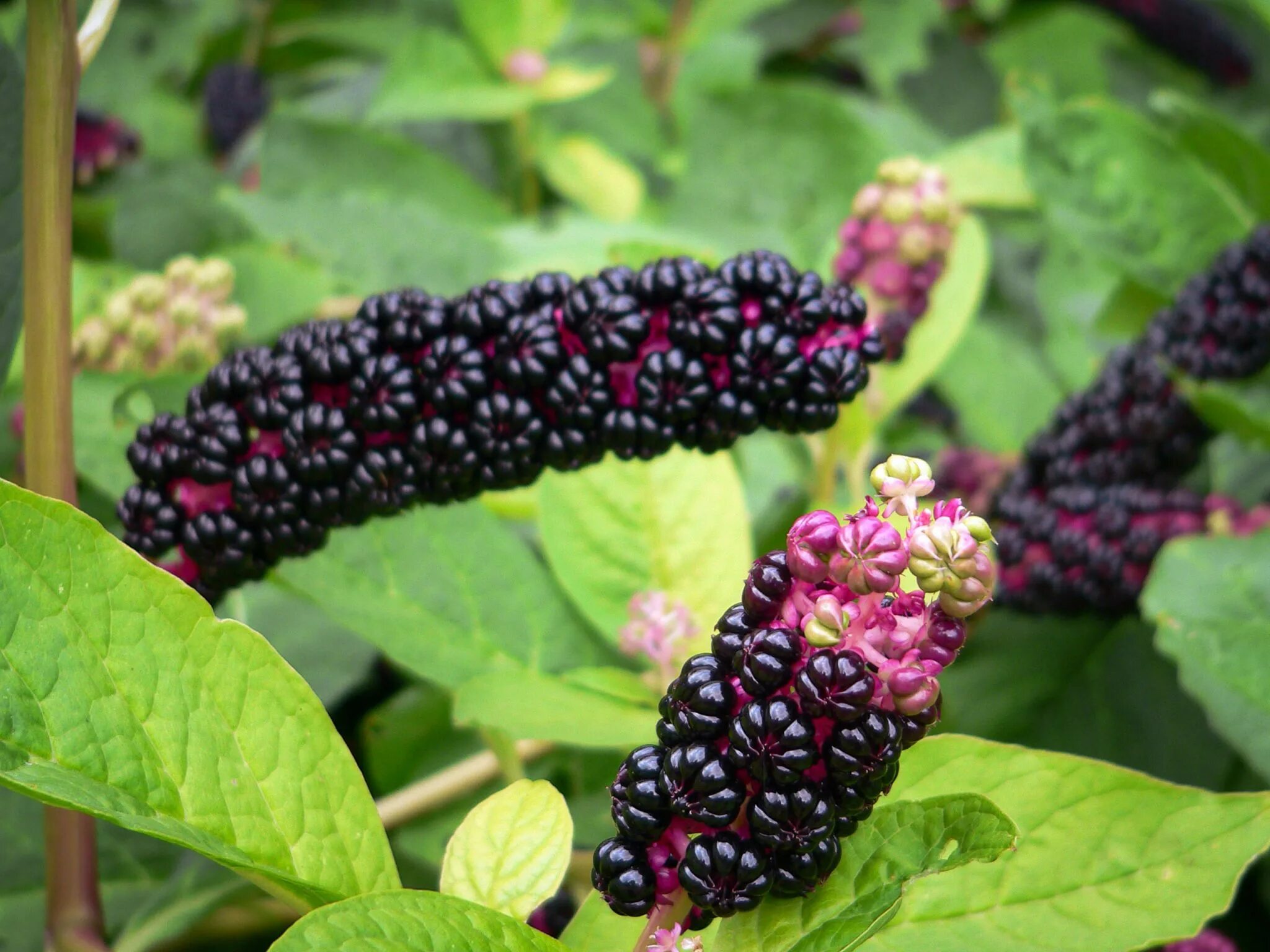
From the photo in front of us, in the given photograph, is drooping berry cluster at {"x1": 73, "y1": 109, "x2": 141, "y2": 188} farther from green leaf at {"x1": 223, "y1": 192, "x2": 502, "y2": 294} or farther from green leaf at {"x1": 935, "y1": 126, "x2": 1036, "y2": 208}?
green leaf at {"x1": 935, "y1": 126, "x2": 1036, "y2": 208}

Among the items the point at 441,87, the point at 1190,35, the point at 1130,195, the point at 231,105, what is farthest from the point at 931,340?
the point at 1190,35

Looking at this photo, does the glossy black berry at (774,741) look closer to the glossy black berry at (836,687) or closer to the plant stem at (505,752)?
the glossy black berry at (836,687)

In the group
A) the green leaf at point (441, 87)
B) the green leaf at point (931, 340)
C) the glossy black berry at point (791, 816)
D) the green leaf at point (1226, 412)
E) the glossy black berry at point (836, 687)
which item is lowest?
the green leaf at point (1226, 412)

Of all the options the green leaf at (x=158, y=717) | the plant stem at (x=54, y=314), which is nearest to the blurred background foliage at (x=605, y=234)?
the plant stem at (x=54, y=314)

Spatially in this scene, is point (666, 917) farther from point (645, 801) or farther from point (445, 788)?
point (445, 788)

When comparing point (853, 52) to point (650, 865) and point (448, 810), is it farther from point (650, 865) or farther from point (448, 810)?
point (650, 865)
